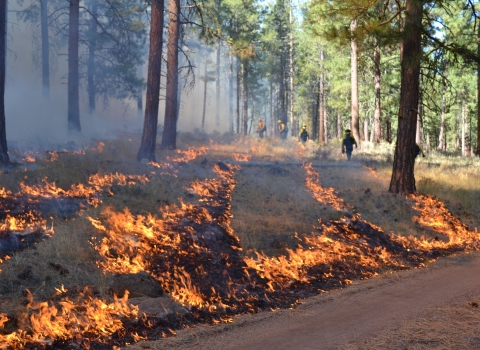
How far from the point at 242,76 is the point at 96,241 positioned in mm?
36667

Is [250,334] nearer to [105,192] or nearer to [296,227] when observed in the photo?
[296,227]

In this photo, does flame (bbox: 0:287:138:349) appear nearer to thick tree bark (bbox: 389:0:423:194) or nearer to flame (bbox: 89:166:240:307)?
flame (bbox: 89:166:240:307)

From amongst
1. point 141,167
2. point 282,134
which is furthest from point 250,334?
point 282,134

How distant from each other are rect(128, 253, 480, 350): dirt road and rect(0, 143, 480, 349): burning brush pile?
283 millimetres

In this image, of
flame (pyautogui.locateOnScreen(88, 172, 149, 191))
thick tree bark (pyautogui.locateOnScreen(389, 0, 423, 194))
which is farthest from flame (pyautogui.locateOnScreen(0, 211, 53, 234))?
thick tree bark (pyautogui.locateOnScreen(389, 0, 423, 194))

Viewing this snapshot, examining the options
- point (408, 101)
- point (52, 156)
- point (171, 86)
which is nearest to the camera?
point (408, 101)

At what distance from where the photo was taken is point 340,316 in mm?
5762

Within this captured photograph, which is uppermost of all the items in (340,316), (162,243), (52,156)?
(52,156)

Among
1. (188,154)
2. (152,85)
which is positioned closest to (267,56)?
(188,154)

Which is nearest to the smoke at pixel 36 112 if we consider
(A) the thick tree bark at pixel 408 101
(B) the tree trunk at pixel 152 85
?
(B) the tree trunk at pixel 152 85

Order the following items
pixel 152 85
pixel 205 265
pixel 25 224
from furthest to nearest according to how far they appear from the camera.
Answer: pixel 152 85, pixel 25 224, pixel 205 265

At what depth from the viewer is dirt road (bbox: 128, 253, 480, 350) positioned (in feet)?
16.2

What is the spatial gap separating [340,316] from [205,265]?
245 centimetres

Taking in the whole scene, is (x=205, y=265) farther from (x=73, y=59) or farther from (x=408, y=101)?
(x=73, y=59)
